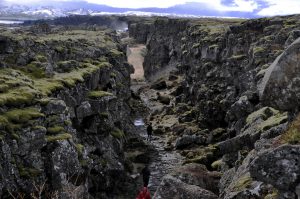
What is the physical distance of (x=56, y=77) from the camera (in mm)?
64875

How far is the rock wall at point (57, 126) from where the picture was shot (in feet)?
136

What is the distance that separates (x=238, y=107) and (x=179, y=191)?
28.1 m

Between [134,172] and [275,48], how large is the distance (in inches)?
1460

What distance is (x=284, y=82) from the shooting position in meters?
24.3

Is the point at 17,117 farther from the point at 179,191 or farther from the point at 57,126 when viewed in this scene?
the point at 179,191

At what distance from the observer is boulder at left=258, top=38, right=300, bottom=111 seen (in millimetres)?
23681

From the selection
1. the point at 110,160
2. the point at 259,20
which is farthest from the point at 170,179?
the point at 259,20

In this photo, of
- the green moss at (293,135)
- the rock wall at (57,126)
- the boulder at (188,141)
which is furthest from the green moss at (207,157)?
the green moss at (293,135)

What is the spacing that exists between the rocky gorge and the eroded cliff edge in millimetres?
89

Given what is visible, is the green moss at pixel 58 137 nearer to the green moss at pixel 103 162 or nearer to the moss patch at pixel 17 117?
the moss patch at pixel 17 117

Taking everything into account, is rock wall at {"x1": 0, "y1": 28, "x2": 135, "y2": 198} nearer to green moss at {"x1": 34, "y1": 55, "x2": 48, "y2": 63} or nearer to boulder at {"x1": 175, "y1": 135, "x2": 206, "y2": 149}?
green moss at {"x1": 34, "y1": 55, "x2": 48, "y2": 63}

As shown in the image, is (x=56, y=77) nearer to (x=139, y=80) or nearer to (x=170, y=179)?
(x=170, y=179)

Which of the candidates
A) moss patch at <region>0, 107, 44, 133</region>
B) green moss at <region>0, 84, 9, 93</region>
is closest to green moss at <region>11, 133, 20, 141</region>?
moss patch at <region>0, 107, 44, 133</region>

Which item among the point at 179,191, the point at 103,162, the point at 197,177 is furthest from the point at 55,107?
the point at 179,191
